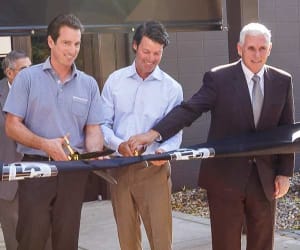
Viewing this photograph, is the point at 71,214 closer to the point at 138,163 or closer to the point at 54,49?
the point at 138,163

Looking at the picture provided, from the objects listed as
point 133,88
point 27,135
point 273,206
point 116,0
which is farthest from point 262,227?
point 116,0

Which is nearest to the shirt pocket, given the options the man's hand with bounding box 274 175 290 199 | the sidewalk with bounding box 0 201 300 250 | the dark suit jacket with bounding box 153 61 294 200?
the dark suit jacket with bounding box 153 61 294 200

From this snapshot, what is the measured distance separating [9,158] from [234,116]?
168 centimetres

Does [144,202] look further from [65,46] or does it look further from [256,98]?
[65,46]

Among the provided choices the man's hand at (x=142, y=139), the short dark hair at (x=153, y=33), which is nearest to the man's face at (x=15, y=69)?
the short dark hair at (x=153, y=33)

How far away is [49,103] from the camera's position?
13.9 feet

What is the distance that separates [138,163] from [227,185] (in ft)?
2.00

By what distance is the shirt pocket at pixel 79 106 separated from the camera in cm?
434

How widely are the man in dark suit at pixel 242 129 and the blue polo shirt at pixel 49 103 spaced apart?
1.44 feet

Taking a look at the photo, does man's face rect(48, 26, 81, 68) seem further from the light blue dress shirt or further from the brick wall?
the brick wall

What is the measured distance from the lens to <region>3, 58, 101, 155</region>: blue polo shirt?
423 cm

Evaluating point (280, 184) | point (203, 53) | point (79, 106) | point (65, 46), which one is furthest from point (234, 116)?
point (203, 53)

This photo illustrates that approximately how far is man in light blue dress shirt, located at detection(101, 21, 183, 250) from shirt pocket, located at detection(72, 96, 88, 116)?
1.17ft

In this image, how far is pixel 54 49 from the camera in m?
4.28
